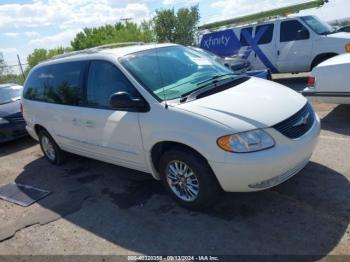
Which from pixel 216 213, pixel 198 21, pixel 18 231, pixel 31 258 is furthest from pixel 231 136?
pixel 198 21

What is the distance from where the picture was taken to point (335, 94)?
6.12 m

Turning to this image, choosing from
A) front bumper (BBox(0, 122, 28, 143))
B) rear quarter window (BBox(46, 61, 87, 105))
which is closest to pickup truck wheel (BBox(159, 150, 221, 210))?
rear quarter window (BBox(46, 61, 87, 105))

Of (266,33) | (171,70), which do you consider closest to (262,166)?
(171,70)

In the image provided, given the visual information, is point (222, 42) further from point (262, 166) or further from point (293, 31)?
point (262, 166)

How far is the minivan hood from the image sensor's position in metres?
3.54

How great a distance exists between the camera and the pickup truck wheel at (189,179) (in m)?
3.73

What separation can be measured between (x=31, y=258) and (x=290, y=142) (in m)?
2.83

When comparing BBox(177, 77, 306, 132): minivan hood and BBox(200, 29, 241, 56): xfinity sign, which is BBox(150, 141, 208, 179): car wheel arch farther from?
BBox(200, 29, 241, 56): xfinity sign

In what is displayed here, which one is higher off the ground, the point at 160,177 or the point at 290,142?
the point at 290,142

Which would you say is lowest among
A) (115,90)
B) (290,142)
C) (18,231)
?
(18,231)

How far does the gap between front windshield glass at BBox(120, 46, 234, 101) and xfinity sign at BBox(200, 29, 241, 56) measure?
7.43 metres

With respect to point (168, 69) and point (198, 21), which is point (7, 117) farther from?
point (198, 21)

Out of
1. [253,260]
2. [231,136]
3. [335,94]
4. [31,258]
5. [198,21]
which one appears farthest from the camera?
[198,21]

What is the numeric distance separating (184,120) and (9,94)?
286 inches
